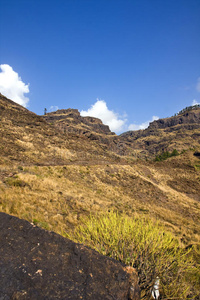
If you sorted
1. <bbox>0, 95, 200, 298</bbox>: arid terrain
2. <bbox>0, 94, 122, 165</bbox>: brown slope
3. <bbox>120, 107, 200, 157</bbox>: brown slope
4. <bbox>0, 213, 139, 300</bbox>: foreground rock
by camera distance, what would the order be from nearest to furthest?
<bbox>0, 213, 139, 300</bbox>: foreground rock, <bbox>0, 95, 200, 298</bbox>: arid terrain, <bbox>0, 94, 122, 165</bbox>: brown slope, <bbox>120, 107, 200, 157</bbox>: brown slope

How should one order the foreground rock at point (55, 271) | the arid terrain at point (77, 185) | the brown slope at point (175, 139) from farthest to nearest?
the brown slope at point (175, 139) < the arid terrain at point (77, 185) < the foreground rock at point (55, 271)

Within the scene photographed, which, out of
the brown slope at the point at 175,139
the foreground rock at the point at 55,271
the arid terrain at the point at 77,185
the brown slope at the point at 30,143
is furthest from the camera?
the brown slope at the point at 175,139

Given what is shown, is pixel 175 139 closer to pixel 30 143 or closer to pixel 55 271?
pixel 30 143

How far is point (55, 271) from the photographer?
233cm

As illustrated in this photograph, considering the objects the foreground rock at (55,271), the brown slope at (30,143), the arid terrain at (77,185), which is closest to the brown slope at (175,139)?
the arid terrain at (77,185)

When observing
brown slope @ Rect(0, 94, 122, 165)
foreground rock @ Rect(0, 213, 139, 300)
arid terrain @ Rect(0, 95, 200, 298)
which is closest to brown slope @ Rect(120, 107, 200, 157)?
arid terrain @ Rect(0, 95, 200, 298)

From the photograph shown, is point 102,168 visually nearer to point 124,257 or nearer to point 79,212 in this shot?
point 79,212

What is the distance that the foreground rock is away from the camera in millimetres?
2041

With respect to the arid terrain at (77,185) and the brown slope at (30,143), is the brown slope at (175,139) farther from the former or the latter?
the brown slope at (30,143)

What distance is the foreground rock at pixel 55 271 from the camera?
2041 millimetres

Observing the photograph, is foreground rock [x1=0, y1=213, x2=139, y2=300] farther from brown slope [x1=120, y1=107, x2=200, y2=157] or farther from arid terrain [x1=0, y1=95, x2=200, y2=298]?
brown slope [x1=120, y1=107, x2=200, y2=157]

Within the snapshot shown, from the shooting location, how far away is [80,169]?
88.4 ft

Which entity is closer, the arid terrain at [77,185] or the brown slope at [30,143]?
the arid terrain at [77,185]

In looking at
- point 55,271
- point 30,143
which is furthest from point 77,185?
point 30,143
